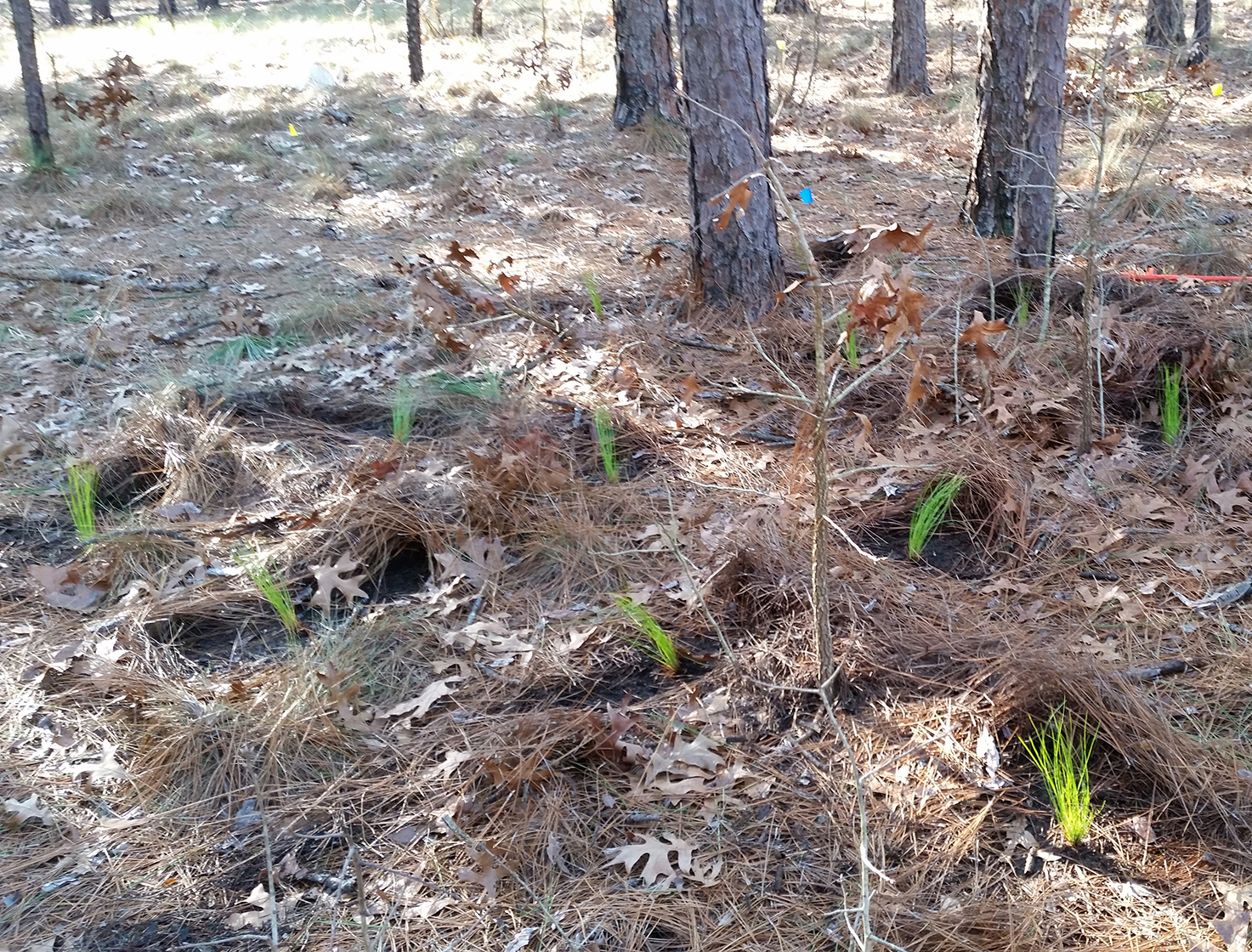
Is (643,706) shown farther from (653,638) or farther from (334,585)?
(334,585)

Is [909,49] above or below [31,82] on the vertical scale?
above

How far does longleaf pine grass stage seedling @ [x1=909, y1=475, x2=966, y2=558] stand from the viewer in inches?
127

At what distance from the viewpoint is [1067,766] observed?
7.10 ft

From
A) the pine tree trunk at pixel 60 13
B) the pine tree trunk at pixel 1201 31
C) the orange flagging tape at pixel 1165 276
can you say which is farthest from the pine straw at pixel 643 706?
the pine tree trunk at pixel 60 13

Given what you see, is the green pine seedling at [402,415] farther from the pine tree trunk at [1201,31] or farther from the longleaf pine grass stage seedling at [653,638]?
the pine tree trunk at [1201,31]

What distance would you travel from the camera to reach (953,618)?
9.66 ft

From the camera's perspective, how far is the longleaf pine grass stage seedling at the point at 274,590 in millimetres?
3139

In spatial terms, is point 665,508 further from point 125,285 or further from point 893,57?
point 893,57

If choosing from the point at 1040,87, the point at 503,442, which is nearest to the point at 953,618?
the point at 503,442

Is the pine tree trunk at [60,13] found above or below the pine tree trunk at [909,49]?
above

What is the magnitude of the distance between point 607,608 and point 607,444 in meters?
0.79

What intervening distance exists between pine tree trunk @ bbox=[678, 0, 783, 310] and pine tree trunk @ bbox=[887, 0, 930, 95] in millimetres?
6482

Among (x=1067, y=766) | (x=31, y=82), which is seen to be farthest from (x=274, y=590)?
(x=31, y=82)

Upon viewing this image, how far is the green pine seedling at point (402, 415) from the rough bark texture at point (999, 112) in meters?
3.41
